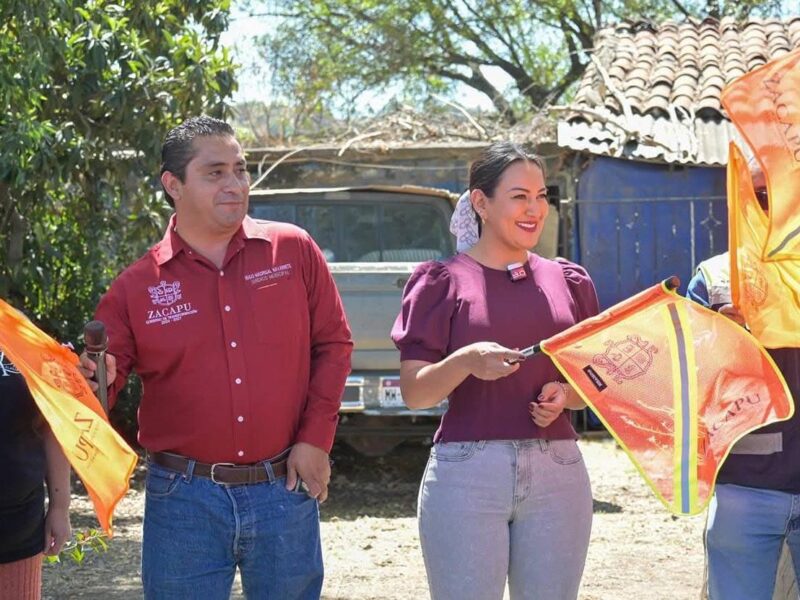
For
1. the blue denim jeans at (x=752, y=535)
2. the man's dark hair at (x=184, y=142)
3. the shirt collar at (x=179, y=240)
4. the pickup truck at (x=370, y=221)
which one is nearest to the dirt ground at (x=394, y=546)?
the pickup truck at (x=370, y=221)

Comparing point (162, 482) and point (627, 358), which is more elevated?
point (627, 358)

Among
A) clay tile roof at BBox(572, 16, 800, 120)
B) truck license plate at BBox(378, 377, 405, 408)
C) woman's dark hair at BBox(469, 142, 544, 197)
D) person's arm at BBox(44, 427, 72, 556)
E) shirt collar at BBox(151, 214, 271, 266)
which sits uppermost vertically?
clay tile roof at BBox(572, 16, 800, 120)

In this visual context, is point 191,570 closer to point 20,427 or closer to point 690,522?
point 20,427

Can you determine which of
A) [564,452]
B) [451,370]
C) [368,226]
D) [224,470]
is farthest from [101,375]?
[368,226]

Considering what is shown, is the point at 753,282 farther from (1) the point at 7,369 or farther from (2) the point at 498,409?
(1) the point at 7,369

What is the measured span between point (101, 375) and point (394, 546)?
414 cm

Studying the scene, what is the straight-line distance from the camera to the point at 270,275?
3.74m

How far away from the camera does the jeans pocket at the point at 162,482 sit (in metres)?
3.62

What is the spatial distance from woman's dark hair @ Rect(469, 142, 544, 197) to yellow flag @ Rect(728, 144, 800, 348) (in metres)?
0.62

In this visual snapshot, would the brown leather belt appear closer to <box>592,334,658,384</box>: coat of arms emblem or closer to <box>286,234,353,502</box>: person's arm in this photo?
<box>286,234,353,502</box>: person's arm

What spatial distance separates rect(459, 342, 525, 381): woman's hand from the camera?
11.2ft

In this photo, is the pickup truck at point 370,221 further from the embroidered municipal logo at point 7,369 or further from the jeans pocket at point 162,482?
the embroidered municipal logo at point 7,369

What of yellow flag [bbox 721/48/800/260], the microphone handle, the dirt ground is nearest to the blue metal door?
the dirt ground

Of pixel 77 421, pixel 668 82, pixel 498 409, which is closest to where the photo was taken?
pixel 77 421
